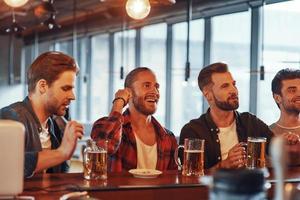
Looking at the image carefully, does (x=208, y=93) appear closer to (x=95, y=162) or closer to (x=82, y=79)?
(x=95, y=162)

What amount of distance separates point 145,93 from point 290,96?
99 centimetres

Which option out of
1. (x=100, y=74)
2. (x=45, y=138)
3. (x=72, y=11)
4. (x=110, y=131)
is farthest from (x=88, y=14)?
(x=110, y=131)

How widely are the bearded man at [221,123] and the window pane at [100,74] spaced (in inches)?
258

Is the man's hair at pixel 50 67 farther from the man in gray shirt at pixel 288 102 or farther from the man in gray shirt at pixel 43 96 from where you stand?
the man in gray shirt at pixel 288 102

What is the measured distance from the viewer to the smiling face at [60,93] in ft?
9.04

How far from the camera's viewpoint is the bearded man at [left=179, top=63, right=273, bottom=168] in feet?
10.5

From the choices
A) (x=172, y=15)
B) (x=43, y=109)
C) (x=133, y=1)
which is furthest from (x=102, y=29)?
(x=43, y=109)

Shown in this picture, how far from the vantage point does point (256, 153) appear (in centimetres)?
274

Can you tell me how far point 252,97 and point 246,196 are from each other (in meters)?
4.55

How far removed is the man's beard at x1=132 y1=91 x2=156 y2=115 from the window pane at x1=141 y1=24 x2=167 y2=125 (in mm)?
4347

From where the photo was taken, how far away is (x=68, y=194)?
2.13 metres

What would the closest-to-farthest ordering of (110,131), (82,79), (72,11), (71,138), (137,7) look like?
(71,138) → (110,131) → (137,7) → (72,11) → (82,79)

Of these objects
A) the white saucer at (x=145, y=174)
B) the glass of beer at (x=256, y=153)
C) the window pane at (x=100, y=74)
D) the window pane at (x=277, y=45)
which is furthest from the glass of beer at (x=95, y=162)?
the window pane at (x=100, y=74)

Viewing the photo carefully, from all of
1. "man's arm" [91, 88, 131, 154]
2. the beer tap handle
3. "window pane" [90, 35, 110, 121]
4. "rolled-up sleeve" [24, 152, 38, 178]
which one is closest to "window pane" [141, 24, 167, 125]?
"window pane" [90, 35, 110, 121]
